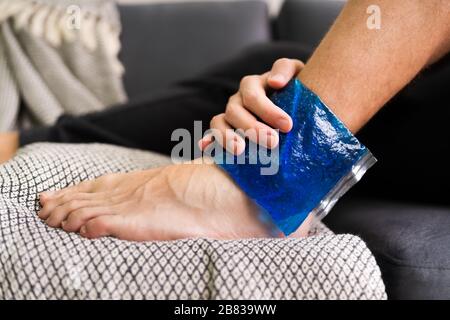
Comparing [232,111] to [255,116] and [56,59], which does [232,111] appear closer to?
[255,116]

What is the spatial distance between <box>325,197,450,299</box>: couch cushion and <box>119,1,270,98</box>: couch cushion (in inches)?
34.9

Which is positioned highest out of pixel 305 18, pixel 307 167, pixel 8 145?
pixel 305 18

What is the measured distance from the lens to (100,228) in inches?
21.5

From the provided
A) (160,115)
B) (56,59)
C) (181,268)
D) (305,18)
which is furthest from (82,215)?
(305,18)

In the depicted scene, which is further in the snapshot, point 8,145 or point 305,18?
point 305,18

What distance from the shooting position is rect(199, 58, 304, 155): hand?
551 mm

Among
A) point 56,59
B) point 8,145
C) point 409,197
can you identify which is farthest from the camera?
point 56,59

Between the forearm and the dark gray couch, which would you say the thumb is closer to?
the forearm

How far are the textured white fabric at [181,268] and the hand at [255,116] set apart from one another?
12cm

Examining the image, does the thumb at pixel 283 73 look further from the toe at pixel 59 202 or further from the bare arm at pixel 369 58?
the toe at pixel 59 202

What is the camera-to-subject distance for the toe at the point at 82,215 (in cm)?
55

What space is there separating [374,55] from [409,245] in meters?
0.21

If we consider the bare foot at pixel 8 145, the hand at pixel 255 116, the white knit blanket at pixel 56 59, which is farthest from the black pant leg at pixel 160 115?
the white knit blanket at pixel 56 59
